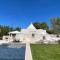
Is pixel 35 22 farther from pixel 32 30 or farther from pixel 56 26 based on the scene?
pixel 32 30

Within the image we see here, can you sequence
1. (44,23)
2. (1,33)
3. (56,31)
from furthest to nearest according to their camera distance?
1. (44,23)
2. (56,31)
3. (1,33)

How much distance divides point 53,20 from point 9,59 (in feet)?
168

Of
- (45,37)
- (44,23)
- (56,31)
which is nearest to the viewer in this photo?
(45,37)

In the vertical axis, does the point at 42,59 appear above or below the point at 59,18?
below

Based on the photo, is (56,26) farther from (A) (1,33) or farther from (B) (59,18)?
(A) (1,33)

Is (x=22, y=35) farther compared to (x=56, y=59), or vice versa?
(x=22, y=35)

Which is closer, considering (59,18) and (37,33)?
(37,33)

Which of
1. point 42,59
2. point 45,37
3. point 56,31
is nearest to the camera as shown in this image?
point 42,59

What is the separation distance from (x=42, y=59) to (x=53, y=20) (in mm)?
51012

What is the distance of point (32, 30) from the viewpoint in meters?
37.9

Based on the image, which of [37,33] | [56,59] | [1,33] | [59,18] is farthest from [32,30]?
[56,59]

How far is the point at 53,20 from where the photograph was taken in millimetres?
59594

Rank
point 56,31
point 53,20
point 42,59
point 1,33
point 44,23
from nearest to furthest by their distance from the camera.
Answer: point 42,59, point 1,33, point 56,31, point 53,20, point 44,23

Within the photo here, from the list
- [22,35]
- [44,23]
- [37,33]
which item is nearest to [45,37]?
[37,33]
